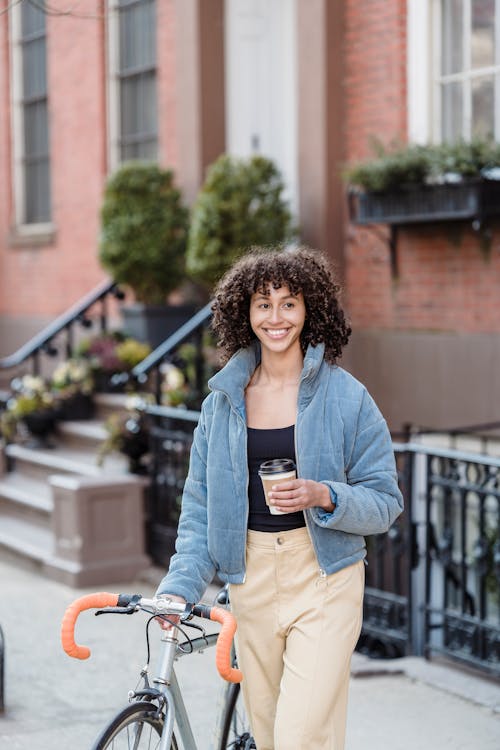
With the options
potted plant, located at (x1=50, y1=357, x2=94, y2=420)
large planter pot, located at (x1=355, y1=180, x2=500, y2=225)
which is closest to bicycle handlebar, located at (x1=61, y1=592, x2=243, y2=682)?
large planter pot, located at (x1=355, y1=180, x2=500, y2=225)

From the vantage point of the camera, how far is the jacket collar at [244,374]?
11.7 feet

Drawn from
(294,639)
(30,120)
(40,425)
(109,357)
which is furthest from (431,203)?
(30,120)

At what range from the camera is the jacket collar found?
357 centimetres

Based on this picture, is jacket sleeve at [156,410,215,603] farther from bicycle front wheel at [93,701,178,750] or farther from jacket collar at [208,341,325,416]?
bicycle front wheel at [93,701,178,750]

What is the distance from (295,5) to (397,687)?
6.12 meters

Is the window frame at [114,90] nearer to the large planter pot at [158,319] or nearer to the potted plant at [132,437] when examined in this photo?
the large planter pot at [158,319]

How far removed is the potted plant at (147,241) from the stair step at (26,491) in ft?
5.43

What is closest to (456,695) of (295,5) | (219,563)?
(219,563)

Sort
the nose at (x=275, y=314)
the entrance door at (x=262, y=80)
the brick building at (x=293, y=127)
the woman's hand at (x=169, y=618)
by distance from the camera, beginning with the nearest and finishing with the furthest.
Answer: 1. the woman's hand at (x=169, y=618)
2. the nose at (x=275, y=314)
3. the brick building at (x=293, y=127)
4. the entrance door at (x=262, y=80)

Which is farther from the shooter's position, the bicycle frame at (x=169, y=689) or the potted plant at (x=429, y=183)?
the potted plant at (x=429, y=183)

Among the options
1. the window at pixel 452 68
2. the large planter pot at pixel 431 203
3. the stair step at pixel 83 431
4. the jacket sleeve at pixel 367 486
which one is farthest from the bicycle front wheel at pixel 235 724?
the stair step at pixel 83 431

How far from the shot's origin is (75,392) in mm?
10516

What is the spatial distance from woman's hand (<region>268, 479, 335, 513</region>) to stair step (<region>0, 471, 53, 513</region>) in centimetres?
606

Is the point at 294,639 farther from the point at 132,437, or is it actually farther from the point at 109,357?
the point at 109,357
